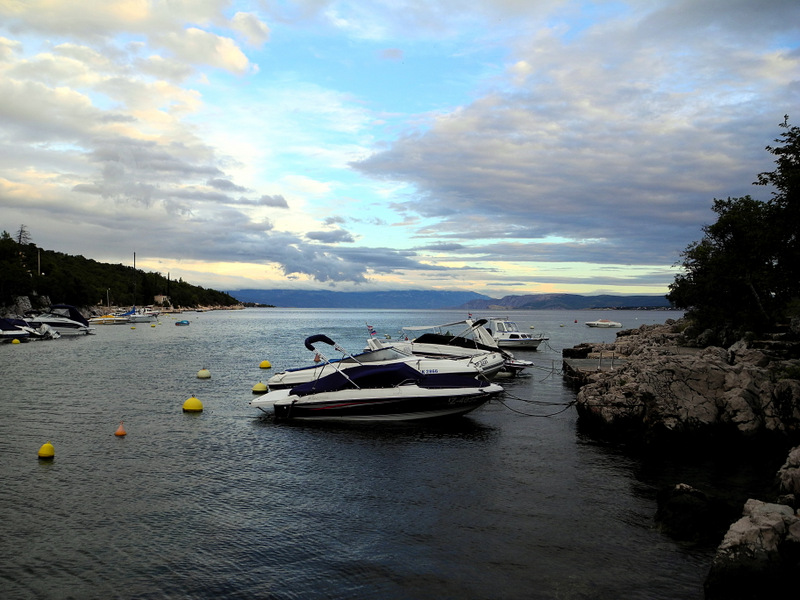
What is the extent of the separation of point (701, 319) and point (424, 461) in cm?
3855

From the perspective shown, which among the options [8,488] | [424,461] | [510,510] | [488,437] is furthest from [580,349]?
[8,488]

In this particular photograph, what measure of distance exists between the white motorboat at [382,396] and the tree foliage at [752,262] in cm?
1531

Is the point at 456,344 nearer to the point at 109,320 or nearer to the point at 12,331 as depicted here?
the point at 12,331

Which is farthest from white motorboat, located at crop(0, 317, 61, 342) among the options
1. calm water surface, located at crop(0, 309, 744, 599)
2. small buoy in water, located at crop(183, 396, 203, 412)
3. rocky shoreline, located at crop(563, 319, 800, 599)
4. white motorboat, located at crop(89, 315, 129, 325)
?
rocky shoreline, located at crop(563, 319, 800, 599)

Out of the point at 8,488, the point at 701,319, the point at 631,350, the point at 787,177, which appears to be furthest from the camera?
the point at 701,319

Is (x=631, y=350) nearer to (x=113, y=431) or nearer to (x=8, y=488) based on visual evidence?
(x=113, y=431)

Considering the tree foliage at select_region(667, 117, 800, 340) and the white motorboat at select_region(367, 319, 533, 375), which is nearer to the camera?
the tree foliage at select_region(667, 117, 800, 340)

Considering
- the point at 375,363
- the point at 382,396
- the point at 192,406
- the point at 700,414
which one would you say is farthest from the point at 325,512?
the point at 192,406

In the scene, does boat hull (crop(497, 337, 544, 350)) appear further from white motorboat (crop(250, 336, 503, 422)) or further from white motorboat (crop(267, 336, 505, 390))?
white motorboat (crop(250, 336, 503, 422))

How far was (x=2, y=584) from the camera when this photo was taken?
901cm

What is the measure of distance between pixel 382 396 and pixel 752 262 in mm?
29929

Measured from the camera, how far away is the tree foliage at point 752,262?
24.4 meters

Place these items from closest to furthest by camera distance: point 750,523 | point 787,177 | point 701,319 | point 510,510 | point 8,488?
point 750,523 < point 510,510 < point 8,488 < point 787,177 < point 701,319

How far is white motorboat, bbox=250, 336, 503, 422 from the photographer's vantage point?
69.8 ft
